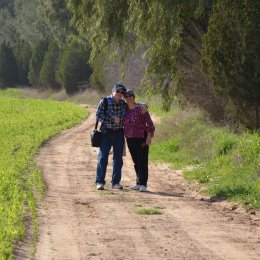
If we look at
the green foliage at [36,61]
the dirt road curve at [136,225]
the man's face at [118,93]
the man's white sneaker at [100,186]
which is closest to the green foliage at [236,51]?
the dirt road curve at [136,225]

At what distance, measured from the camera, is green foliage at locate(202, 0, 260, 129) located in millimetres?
16047

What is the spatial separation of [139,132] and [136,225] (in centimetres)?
378

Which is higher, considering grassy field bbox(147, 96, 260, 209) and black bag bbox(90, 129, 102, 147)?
black bag bbox(90, 129, 102, 147)

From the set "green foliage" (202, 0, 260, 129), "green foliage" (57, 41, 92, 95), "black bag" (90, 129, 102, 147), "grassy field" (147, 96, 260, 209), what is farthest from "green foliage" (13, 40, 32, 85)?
"black bag" (90, 129, 102, 147)

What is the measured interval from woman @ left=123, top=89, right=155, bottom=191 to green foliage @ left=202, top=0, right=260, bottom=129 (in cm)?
404

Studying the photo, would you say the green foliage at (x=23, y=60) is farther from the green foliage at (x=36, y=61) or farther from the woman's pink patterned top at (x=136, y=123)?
the woman's pink patterned top at (x=136, y=123)

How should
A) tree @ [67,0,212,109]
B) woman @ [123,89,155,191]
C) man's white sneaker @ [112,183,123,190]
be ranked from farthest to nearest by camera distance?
tree @ [67,0,212,109], man's white sneaker @ [112,183,123,190], woman @ [123,89,155,191]

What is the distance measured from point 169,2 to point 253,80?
9.67ft

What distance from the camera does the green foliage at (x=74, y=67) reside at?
6306cm

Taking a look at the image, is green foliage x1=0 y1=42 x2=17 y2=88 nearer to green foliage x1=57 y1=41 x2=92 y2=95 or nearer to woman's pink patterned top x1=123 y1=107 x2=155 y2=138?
green foliage x1=57 y1=41 x2=92 y2=95

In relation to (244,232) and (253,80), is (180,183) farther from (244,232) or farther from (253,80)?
(244,232)

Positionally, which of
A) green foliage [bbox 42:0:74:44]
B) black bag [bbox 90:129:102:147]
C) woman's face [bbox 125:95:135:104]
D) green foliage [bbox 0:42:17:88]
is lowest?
green foliage [bbox 0:42:17:88]

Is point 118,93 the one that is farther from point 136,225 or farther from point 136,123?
point 136,225

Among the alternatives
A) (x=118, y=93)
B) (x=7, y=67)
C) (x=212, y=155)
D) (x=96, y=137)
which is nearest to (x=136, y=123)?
(x=118, y=93)
